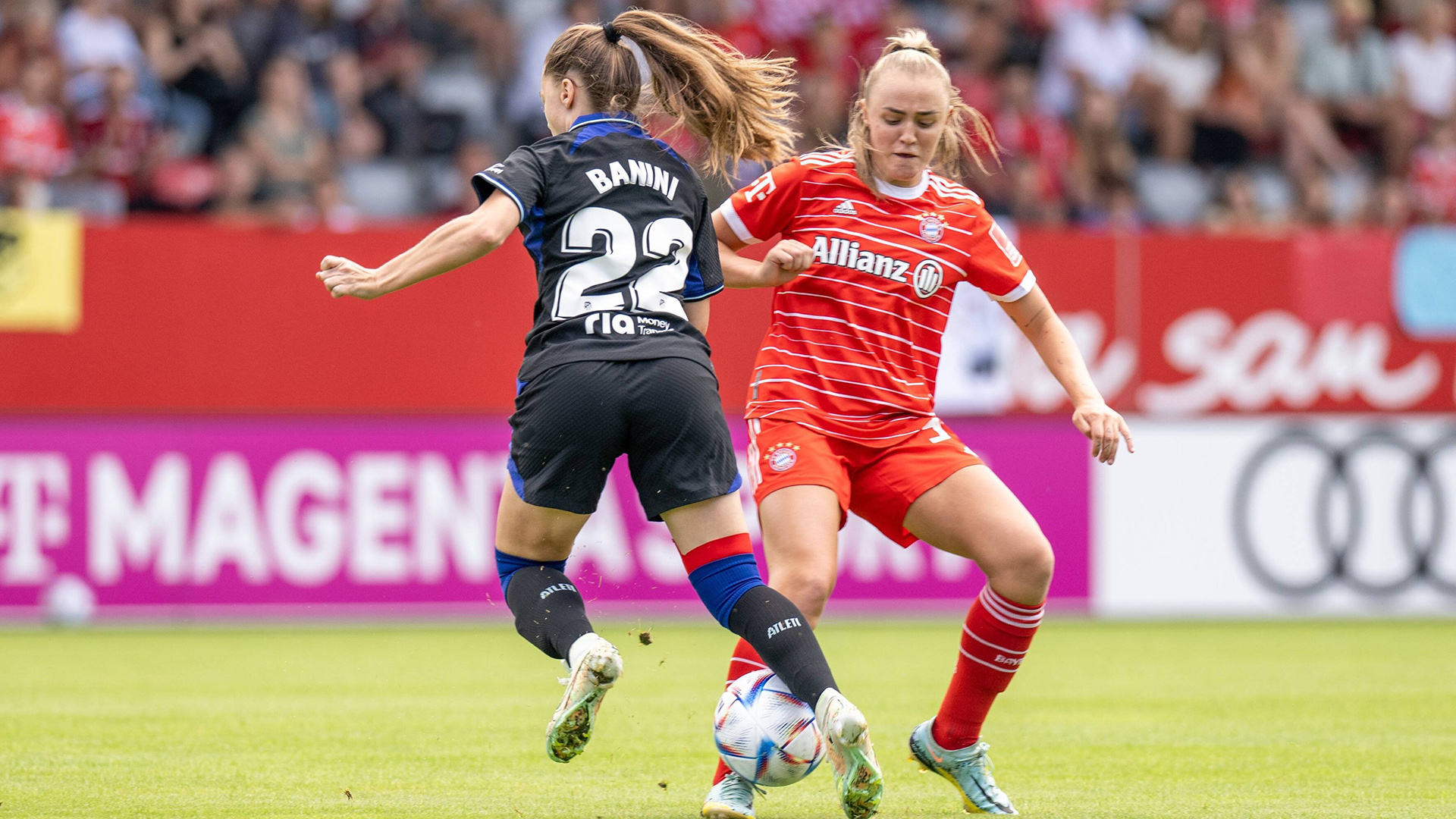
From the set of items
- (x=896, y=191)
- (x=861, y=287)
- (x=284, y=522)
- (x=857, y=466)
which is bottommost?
(x=284, y=522)

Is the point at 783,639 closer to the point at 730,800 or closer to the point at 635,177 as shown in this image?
the point at 730,800

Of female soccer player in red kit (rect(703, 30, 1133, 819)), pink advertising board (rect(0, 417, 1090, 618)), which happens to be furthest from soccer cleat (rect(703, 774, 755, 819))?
pink advertising board (rect(0, 417, 1090, 618))

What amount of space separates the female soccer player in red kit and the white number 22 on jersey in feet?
1.79

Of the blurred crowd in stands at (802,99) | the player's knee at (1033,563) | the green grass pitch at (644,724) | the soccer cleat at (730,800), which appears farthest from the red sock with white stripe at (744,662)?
the blurred crowd in stands at (802,99)

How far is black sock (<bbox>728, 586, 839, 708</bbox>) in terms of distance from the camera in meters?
4.27

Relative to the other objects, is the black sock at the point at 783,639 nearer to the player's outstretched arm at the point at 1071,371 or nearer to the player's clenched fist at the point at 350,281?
the player's outstretched arm at the point at 1071,371

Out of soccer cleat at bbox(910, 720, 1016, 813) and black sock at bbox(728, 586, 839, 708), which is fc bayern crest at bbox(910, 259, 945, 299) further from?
soccer cleat at bbox(910, 720, 1016, 813)

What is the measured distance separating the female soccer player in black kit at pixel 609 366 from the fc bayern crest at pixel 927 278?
2.35ft

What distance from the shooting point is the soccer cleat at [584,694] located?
4.11m

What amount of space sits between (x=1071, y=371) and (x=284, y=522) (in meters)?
6.87

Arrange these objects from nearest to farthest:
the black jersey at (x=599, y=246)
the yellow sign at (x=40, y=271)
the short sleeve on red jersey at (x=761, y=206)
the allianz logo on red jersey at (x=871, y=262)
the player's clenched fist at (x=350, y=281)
Result: the player's clenched fist at (x=350, y=281), the black jersey at (x=599, y=246), the allianz logo on red jersey at (x=871, y=262), the short sleeve on red jersey at (x=761, y=206), the yellow sign at (x=40, y=271)

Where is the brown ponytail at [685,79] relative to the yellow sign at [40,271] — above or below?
above

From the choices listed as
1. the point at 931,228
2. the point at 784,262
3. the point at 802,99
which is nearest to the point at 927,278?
the point at 931,228

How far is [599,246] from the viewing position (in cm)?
437
